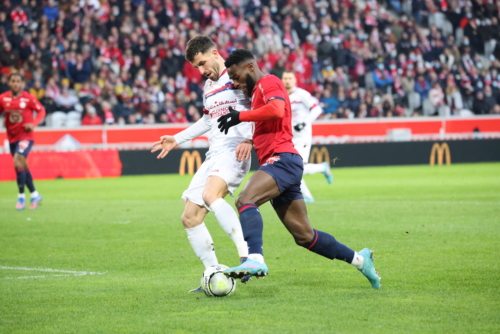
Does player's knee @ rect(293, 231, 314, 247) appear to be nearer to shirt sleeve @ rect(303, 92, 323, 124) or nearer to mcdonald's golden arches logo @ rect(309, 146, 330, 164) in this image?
shirt sleeve @ rect(303, 92, 323, 124)

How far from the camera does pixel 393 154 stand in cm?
2473

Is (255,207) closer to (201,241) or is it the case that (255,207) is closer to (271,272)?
(201,241)

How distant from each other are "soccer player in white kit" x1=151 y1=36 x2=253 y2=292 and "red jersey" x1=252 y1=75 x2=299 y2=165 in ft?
0.43

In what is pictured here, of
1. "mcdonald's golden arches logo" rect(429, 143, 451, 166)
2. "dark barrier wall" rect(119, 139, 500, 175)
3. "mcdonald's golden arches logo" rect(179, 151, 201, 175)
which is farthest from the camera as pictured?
"mcdonald's golden arches logo" rect(429, 143, 451, 166)

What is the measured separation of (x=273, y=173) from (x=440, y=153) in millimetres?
20018

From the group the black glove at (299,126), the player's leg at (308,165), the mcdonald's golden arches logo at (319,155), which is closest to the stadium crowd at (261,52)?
the mcdonald's golden arches logo at (319,155)

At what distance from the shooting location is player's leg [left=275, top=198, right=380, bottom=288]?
A: 5969mm

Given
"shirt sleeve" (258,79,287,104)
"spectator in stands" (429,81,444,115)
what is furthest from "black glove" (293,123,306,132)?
"spectator in stands" (429,81,444,115)

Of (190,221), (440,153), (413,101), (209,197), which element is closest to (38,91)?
(440,153)

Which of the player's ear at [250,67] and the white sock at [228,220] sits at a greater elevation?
the player's ear at [250,67]

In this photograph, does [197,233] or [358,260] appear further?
[197,233]

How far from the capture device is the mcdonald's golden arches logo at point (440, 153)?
24859mm

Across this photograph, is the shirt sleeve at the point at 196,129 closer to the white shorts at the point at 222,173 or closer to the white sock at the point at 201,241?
the white shorts at the point at 222,173

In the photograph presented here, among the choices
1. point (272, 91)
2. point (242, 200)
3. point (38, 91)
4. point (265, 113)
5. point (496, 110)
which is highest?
point (272, 91)
